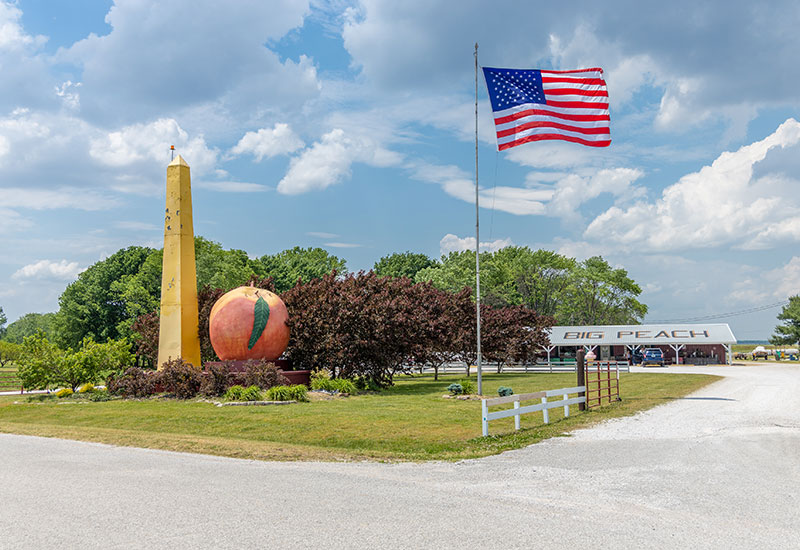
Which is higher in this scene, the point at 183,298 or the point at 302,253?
the point at 302,253

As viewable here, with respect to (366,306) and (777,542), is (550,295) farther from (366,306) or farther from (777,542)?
(777,542)

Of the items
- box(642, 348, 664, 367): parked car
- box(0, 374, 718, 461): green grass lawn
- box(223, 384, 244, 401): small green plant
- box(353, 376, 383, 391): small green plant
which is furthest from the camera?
box(642, 348, 664, 367): parked car

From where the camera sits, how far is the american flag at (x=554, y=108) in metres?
20.6

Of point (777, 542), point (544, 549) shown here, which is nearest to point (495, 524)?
point (544, 549)

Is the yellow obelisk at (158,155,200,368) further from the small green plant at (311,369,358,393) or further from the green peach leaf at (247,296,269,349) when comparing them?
the small green plant at (311,369,358,393)

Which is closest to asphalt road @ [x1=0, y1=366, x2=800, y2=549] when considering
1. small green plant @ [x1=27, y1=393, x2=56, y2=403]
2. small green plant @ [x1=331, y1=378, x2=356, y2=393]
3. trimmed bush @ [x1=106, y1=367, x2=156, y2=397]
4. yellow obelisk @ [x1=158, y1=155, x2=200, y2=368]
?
trimmed bush @ [x1=106, y1=367, x2=156, y2=397]

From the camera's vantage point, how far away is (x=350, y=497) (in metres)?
8.97

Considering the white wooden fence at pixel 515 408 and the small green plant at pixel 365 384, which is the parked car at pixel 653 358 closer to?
the small green plant at pixel 365 384

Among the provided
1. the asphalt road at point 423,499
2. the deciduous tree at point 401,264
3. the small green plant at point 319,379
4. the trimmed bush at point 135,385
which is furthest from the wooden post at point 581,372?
the deciduous tree at point 401,264

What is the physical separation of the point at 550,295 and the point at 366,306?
64.1 meters

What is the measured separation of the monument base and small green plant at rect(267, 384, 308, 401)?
2.98 meters

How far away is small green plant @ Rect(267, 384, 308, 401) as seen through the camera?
2355cm

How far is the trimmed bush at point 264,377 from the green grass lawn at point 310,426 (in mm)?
2313

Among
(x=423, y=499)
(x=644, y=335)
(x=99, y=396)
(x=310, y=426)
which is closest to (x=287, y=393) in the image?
(x=310, y=426)
